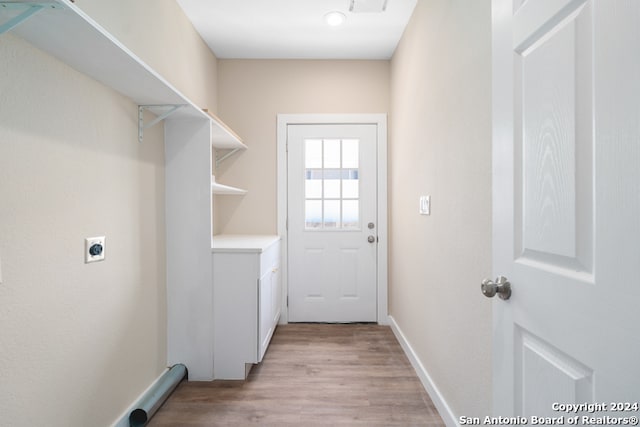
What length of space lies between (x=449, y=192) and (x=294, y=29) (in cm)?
187

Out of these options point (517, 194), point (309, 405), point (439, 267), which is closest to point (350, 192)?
point (439, 267)

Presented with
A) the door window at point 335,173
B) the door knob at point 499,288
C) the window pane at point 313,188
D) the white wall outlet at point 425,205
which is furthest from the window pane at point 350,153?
the door knob at point 499,288

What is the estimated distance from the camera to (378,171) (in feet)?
10.7

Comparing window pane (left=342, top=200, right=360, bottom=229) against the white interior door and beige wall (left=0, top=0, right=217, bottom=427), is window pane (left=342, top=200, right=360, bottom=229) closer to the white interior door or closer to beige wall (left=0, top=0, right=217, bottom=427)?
the white interior door

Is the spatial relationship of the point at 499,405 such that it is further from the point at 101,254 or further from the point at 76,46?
the point at 76,46

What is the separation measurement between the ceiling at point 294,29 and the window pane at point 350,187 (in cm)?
114

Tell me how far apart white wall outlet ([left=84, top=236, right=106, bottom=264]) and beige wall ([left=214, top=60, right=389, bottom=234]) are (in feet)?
5.51

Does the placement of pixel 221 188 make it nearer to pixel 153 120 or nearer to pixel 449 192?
pixel 153 120

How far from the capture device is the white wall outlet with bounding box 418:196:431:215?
2133 mm

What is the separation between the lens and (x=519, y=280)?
91cm

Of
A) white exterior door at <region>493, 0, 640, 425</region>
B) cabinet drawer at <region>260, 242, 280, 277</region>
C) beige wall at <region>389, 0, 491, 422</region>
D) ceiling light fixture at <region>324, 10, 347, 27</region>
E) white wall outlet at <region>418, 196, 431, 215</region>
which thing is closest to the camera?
white exterior door at <region>493, 0, 640, 425</region>

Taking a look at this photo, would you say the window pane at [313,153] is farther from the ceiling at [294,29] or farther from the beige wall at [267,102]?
the ceiling at [294,29]

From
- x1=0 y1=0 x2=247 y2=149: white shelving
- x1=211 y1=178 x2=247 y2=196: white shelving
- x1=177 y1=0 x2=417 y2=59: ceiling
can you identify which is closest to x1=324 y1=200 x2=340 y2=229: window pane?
x1=211 y1=178 x2=247 y2=196: white shelving

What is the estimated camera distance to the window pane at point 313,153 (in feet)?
10.8
